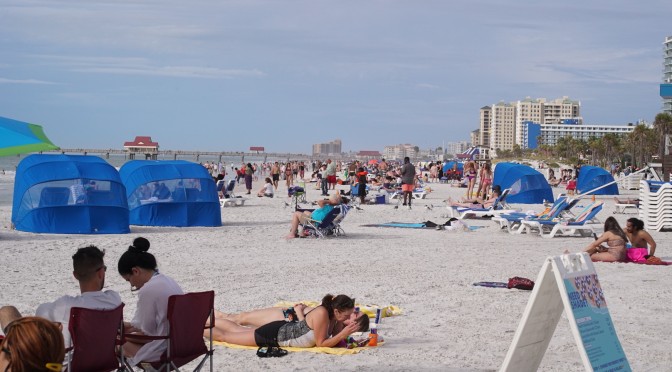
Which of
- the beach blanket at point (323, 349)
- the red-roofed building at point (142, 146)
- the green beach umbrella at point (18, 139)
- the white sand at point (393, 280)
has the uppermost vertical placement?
the red-roofed building at point (142, 146)

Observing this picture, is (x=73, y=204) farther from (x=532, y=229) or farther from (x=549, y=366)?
(x=549, y=366)

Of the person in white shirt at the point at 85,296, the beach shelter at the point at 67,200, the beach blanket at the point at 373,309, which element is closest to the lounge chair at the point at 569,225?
the beach shelter at the point at 67,200

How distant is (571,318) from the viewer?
429cm

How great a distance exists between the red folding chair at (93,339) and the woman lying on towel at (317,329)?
1.90m

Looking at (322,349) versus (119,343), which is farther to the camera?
(322,349)

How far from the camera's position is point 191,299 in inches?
196

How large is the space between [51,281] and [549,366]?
5.93 m

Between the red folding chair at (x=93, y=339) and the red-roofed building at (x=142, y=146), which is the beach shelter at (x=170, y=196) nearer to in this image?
the red folding chair at (x=93, y=339)

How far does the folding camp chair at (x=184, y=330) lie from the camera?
493 cm

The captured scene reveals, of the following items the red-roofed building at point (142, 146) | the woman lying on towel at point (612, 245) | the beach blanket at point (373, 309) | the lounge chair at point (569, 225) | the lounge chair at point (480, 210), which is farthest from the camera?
the red-roofed building at point (142, 146)

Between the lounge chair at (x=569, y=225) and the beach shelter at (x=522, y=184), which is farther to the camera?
the beach shelter at (x=522, y=184)

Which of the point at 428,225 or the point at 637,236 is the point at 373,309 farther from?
the point at 428,225

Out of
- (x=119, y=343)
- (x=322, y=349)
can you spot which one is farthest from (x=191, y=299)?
(x=322, y=349)

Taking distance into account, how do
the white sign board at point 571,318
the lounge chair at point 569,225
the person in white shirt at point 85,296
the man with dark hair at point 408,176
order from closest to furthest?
1. the white sign board at point 571,318
2. the person in white shirt at point 85,296
3. the lounge chair at point 569,225
4. the man with dark hair at point 408,176
